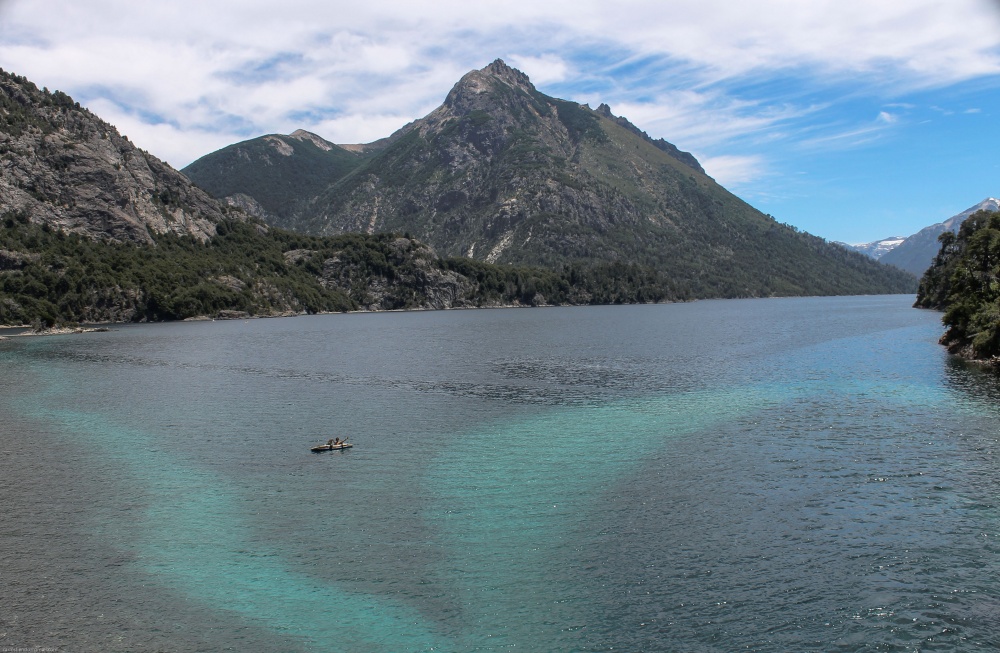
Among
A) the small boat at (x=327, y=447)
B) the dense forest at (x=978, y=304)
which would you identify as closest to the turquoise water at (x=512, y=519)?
the small boat at (x=327, y=447)

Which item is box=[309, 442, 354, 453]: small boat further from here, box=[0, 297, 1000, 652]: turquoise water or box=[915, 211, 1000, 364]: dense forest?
box=[915, 211, 1000, 364]: dense forest

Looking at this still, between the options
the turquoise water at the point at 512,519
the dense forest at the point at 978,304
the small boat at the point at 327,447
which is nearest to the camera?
the turquoise water at the point at 512,519

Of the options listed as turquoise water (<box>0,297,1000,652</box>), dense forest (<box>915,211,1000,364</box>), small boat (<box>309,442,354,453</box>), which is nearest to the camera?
turquoise water (<box>0,297,1000,652</box>)

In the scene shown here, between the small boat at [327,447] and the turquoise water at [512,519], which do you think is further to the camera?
the small boat at [327,447]

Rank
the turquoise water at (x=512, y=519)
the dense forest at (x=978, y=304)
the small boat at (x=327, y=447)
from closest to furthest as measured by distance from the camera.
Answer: the turquoise water at (x=512, y=519)
the small boat at (x=327, y=447)
the dense forest at (x=978, y=304)

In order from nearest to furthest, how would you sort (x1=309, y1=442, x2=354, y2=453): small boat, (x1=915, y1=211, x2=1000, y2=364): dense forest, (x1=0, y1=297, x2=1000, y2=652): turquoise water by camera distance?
(x1=0, y1=297, x2=1000, y2=652): turquoise water
(x1=309, y1=442, x2=354, y2=453): small boat
(x1=915, y1=211, x2=1000, y2=364): dense forest

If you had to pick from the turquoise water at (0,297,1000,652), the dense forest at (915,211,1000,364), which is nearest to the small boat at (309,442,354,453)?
the turquoise water at (0,297,1000,652)

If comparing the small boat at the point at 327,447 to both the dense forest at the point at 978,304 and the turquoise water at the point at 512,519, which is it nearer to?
the turquoise water at the point at 512,519

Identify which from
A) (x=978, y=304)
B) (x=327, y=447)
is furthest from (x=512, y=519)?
(x=978, y=304)
